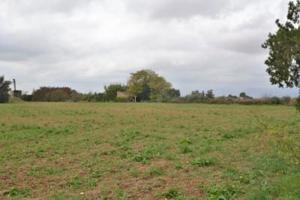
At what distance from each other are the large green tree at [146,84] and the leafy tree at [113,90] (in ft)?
3.99

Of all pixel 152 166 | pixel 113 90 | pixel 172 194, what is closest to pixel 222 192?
pixel 172 194

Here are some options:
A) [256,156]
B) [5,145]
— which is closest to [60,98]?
[5,145]

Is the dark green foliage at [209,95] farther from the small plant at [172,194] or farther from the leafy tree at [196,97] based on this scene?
the small plant at [172,194]

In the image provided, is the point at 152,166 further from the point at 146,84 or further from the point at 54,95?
the point at 146,84

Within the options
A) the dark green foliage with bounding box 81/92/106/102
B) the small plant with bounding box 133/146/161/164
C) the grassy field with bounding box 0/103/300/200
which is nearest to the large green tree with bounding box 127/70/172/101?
the dark green foliage with bounding box 81/92/106/102

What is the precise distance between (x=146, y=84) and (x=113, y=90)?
564cm

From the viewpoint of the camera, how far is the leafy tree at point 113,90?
67062 millimetres

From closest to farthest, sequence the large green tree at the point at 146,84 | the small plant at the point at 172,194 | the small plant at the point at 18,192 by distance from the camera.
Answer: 1. the small plant at the point at 172,194
2. the small plant at the point at 18,192
3. the large green tree at the point at 146,84

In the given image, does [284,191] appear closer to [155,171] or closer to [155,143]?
[155,171]

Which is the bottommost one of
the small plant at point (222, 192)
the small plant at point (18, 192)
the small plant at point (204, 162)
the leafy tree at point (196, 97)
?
the small plant at point (18, 192)

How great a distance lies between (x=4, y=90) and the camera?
53125mm

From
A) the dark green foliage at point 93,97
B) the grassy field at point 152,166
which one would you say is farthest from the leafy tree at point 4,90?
the grassy field at point 152,166

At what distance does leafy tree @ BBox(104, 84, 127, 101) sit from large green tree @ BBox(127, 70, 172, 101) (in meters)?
1.22

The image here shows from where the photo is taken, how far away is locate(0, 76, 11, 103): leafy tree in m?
52.0
